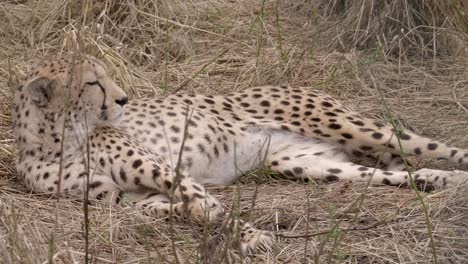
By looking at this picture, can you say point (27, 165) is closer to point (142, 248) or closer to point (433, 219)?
point (142, 248)

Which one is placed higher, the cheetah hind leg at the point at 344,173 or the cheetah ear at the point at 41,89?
the cheetah ear at the point at 41,89

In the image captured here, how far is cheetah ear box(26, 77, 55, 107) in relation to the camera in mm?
5047

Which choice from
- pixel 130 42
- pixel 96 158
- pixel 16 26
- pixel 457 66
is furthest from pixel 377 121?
pixel 16 26

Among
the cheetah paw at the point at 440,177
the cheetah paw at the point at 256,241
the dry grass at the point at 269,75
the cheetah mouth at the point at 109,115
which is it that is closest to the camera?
the cheetah paw at the point at 256,241

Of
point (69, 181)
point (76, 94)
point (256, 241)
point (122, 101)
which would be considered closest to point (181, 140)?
point (122, 101)

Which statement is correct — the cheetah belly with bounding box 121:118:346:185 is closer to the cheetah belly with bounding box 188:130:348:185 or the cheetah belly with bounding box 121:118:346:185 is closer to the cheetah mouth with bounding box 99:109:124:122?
the cheetah belly with bounding box 188:130:348:185

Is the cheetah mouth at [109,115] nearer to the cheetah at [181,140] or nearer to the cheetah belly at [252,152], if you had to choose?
the cheetah at [181,140]

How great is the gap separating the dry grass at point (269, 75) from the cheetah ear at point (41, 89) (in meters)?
0.46

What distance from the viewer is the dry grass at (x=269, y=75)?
4.35m

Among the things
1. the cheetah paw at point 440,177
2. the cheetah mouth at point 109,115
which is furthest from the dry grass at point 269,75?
the cheetah mouth at point 109,115

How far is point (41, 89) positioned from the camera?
5055 mm

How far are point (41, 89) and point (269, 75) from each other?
1.87 metres

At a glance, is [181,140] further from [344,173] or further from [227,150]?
[344,173]

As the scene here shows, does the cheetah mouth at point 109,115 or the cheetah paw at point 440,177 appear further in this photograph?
the cheetah mouth at point 109,115
